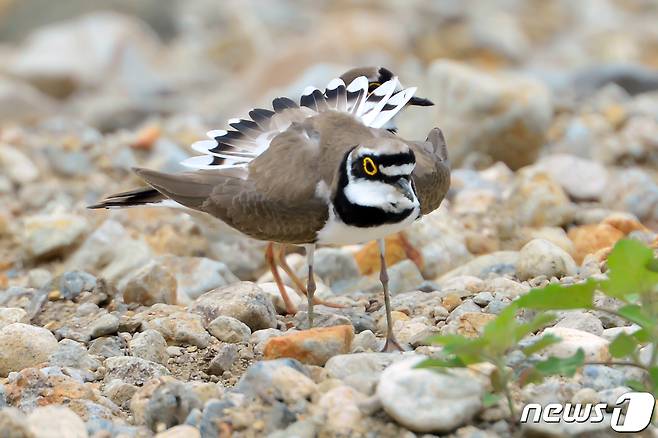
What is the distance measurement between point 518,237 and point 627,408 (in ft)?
13.6

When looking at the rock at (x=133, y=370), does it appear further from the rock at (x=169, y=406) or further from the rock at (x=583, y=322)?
the rock at (x=583, y=322)

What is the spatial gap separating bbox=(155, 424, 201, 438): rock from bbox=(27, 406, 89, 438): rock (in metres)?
0.30

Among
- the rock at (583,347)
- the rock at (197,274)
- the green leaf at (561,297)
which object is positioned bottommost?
the rock at (197,274)

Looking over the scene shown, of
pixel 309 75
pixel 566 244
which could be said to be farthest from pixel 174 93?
pixel 566 244

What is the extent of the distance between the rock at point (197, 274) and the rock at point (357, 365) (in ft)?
8.38

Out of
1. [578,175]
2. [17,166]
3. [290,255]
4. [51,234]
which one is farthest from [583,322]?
[17,166]

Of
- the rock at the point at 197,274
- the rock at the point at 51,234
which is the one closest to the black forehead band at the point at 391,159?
the rock at the point at 197,274

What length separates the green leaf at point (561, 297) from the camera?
379 centimetres

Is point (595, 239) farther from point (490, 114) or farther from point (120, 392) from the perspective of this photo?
point (120, 392)

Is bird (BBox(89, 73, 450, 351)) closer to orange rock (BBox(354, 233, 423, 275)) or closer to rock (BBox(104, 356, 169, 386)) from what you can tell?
rock (BBox(104, 356, 169, 386))

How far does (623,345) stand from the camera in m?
3.84

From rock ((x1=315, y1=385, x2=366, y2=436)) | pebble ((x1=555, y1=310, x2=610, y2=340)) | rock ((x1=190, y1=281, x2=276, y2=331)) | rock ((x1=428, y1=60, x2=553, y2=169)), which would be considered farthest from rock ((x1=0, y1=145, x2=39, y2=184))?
rock ((x1=315, y1=385, x2=366, y2=436))

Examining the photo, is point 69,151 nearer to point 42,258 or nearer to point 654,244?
point 42,258

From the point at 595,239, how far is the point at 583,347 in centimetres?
290
